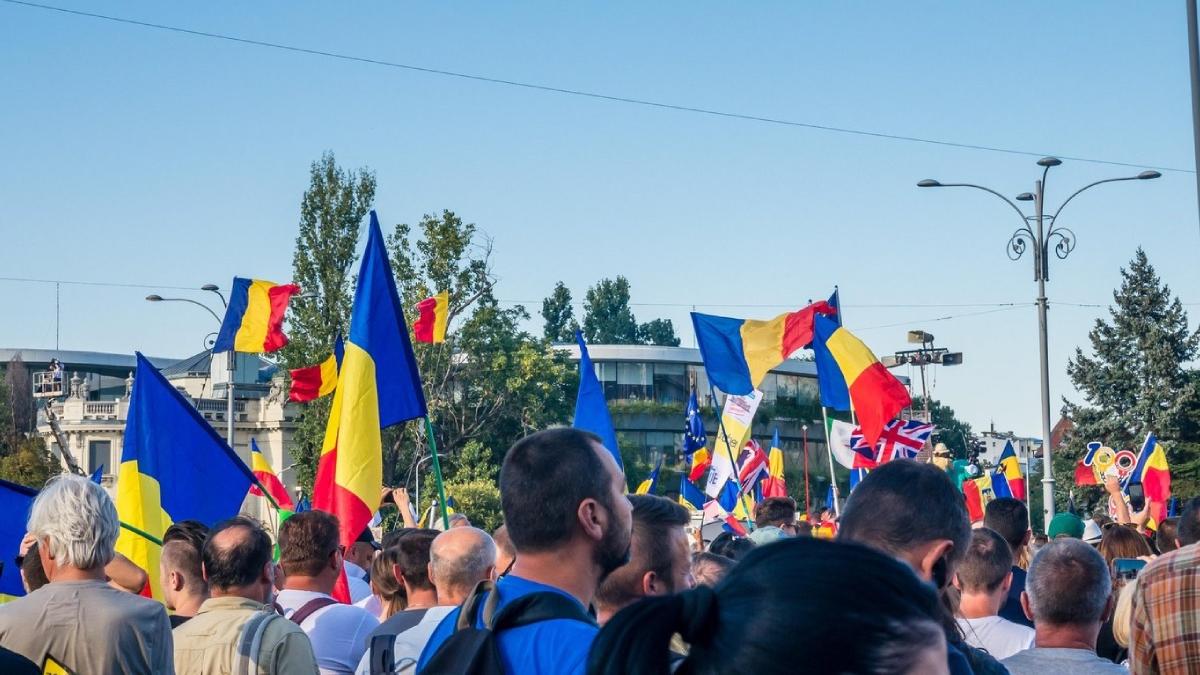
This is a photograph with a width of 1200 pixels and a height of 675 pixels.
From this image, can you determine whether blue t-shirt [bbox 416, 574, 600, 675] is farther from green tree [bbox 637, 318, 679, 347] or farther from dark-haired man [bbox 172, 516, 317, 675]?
green tree [bbox 637, 318, 679, 347]

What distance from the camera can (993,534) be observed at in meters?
4.82

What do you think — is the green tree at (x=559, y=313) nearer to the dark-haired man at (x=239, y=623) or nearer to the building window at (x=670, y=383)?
the building window at (x=670, y=383)

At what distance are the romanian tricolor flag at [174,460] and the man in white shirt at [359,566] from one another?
75 centimetres

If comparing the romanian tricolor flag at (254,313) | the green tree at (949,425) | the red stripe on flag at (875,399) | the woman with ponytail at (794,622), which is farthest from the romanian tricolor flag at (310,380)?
the green tree at (949,425)

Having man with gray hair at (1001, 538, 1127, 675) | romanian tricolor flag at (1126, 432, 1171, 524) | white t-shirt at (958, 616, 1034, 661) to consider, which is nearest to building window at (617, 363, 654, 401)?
romanian tricolor flag at (1126, 432, 1171, 524)

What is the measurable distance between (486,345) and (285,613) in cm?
4670

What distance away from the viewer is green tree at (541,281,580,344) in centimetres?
11081

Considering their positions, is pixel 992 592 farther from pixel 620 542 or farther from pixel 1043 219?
pixel 1043 219

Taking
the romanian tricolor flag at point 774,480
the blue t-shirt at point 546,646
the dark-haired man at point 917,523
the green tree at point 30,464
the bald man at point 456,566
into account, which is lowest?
the green tree at point 30,464

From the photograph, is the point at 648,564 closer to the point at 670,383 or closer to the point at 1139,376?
the point at 1139,376

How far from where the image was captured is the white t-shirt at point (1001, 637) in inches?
188

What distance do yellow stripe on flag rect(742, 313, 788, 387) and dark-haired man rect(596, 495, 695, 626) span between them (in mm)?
11730

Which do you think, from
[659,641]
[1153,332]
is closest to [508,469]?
[659,641]

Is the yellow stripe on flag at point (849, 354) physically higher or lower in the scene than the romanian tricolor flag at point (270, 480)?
higher
